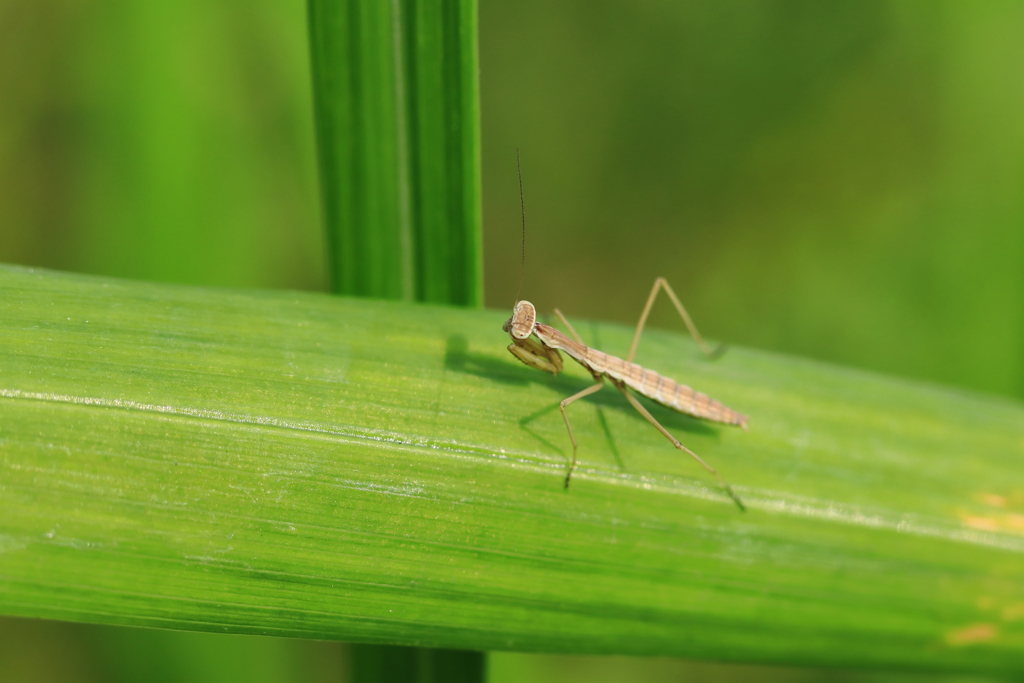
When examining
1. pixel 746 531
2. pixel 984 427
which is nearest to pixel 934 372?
pixel 984 427

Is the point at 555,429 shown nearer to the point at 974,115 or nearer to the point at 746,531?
the point at 746,531

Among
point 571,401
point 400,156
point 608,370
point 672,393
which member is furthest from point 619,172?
point 400,156

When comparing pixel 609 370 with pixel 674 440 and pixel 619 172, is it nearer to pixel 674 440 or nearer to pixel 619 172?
pixel 674 440

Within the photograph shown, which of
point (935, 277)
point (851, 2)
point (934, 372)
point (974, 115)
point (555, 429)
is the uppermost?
point (851, 2)

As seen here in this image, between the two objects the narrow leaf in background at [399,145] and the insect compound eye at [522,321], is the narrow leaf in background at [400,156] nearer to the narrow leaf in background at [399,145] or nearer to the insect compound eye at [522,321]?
A: the narrow leaf in background at [399,145]

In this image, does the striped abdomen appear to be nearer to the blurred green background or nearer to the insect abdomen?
the insect abdomen

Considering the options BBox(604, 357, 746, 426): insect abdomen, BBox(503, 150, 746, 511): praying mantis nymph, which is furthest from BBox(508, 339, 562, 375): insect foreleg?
BBox(604, 357, 746, 426): insect abdomen
